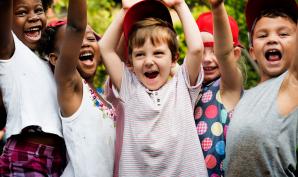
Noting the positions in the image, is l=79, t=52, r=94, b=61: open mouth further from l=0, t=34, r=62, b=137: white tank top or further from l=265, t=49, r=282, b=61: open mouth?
l=265, t=49, r=282, b=61: open mouth

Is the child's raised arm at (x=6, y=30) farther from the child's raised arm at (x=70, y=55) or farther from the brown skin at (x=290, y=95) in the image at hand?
the brown skin at (x=290, y=95)

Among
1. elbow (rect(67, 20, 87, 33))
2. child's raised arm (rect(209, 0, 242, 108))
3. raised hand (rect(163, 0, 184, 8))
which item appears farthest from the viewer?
raised hand (rect(163, 0, 184, 8))

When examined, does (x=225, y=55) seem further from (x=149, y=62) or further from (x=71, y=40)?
(x=71, y=40)

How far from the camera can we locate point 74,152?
339 centimetres

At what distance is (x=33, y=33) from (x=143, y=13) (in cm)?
68

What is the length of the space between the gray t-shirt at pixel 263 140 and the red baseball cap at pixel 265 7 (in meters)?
0.46

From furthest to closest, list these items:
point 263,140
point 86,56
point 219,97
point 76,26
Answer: point 86,56, point 219,97, point 76,26, point 263,140

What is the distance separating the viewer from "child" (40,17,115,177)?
329 cm

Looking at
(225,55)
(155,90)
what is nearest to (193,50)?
(225,55)

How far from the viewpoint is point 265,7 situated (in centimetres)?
364

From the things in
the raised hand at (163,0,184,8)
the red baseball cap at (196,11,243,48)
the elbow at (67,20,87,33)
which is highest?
the raised hand at (163,0,184,8)

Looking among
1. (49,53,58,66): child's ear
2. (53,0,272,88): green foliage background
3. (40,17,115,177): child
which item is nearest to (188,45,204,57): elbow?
(40,17,115,177): child

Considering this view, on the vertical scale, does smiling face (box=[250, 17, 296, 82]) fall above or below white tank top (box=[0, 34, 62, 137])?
above

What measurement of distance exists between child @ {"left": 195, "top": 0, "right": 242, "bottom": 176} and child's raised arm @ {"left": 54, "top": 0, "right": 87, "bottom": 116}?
2.41ft
